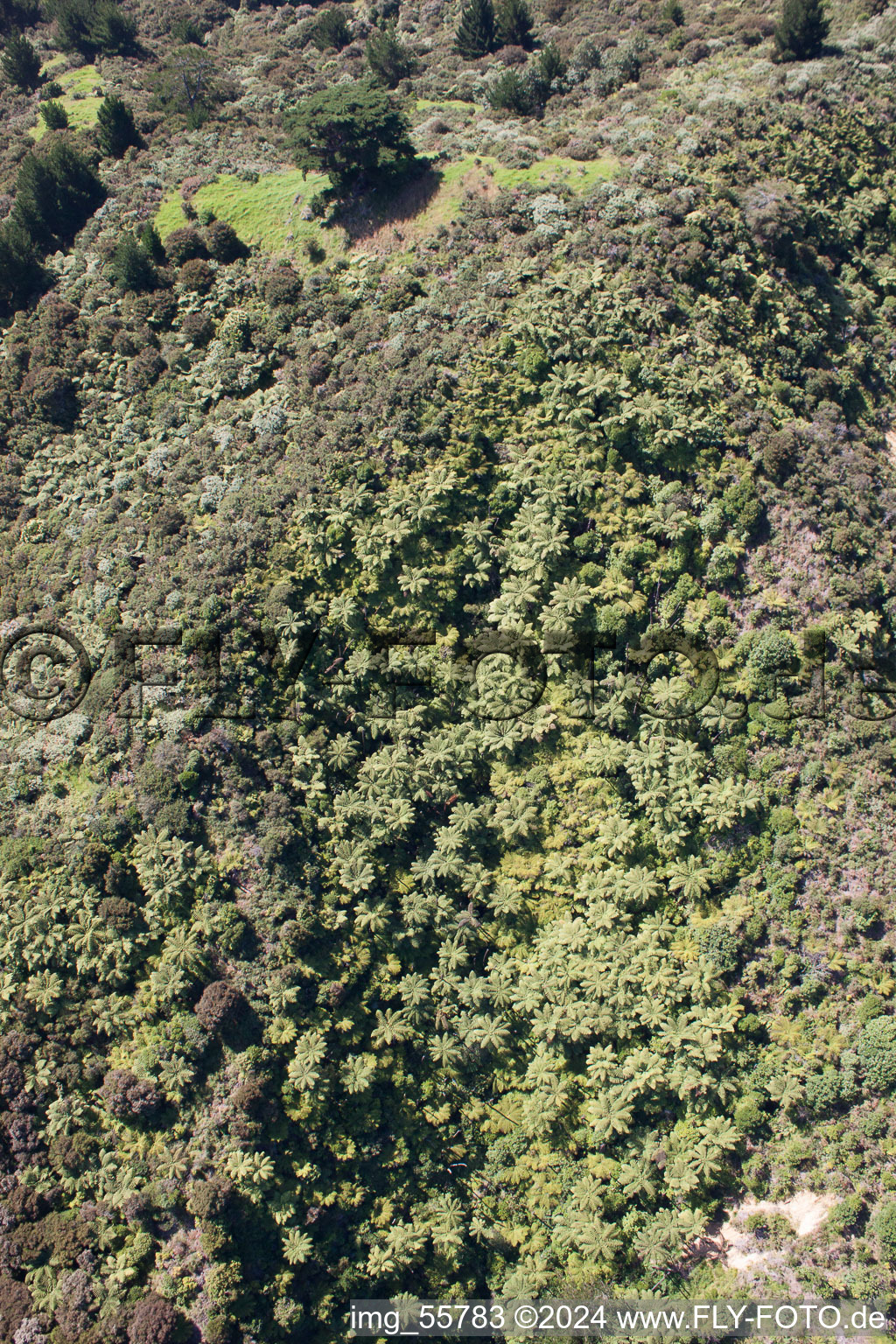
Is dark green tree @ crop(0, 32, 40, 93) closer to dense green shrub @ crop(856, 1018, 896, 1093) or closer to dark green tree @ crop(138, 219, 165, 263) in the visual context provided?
dark green tree @ crop(138, 219, 165, 263)

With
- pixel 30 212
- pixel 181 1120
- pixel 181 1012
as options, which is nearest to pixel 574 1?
pixel 30 212

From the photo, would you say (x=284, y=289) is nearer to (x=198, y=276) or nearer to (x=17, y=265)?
(x=198, y=276)

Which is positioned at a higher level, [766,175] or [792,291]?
[766,175]

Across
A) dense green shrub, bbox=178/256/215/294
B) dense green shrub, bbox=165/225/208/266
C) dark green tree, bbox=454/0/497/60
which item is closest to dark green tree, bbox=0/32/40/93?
dense green shrub, bbox=165/225/208/266

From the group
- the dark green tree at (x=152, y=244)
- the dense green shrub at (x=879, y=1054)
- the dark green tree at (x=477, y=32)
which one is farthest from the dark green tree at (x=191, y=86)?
the dense green shrub at (x=879, y=1054)

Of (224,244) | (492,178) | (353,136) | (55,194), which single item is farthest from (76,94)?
(492,178)

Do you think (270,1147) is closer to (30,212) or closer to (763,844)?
(763,844)
